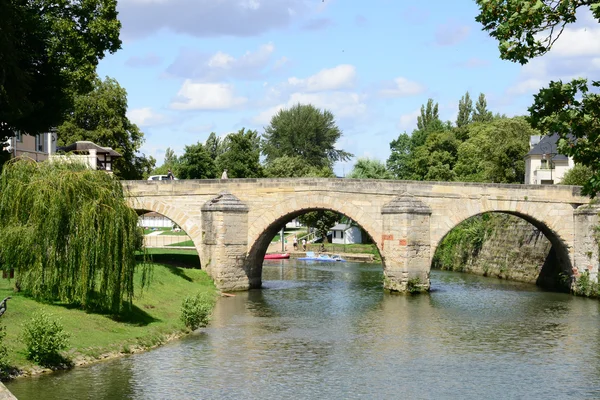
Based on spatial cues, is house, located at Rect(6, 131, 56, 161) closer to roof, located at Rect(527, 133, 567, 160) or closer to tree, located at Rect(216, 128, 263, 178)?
tree, located at Rect(216, 128, 263, 178)

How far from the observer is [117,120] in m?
69.0

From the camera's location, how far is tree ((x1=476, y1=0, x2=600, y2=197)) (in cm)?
1502

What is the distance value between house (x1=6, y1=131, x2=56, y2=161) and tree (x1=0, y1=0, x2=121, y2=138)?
10.2 meters

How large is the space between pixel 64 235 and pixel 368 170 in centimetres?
6466

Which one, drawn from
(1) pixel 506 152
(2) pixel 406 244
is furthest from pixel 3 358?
(1) pixel 506 152

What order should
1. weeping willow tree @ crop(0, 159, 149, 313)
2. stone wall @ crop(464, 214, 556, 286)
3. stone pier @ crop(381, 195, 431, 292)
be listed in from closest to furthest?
weeping willow tree @ crop(0, 159, 149, 313), stone pier @ crop(381, 195, 431, 292), stone wall @ crop(464, 214, 556, 286)

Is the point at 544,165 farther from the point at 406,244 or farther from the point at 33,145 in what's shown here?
Answer: the point at 33,145

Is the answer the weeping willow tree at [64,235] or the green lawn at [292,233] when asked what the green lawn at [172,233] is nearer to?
the green lawn at [292,233]

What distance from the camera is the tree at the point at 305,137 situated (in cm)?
11088

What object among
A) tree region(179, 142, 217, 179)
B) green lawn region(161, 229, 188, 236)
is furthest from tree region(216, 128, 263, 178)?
green lawn region(161, 229, 188, 236)

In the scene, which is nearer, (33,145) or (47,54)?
(47,54)

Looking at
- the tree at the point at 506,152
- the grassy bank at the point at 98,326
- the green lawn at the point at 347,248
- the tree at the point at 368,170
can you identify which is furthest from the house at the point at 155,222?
the grassy bank at the point at 98,326

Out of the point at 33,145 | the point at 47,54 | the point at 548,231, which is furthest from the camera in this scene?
the point at 33,145

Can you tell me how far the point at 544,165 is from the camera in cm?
6650
